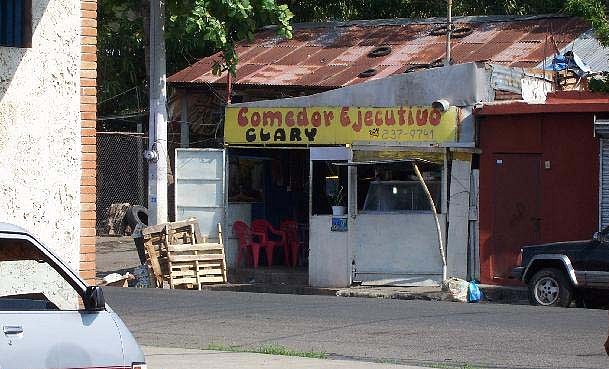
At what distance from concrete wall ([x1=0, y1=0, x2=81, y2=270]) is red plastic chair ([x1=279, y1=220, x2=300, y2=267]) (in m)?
14.0

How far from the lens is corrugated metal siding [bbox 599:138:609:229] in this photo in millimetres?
21781

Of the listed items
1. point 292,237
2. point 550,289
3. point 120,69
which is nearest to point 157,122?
point 292,237

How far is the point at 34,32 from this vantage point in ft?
42.0

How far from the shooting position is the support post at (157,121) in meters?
24.7

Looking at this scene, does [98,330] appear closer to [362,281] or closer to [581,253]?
[581,253]

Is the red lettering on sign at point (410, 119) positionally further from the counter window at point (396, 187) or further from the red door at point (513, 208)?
the red door at point (513, 208)

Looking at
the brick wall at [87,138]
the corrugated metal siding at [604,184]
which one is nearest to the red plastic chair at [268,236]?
the corrugated metal siding at [604,184]

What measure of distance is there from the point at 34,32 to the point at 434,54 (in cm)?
1640

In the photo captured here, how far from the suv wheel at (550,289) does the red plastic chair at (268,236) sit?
7.62 meters

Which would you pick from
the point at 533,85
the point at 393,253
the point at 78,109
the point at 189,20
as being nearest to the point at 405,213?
the point at 393,253

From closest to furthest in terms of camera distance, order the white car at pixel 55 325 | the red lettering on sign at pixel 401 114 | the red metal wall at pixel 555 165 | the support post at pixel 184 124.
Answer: the white car at pixel 55 325, the red metal wall at pixel 555 165, the red lettering on sign at pixel 401 114, the support post at pixel 184 124

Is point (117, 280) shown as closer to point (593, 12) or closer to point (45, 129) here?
point (593, 12)

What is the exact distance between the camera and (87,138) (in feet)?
43.4

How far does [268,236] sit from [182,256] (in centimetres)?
324
